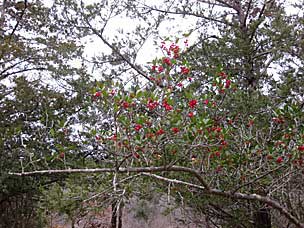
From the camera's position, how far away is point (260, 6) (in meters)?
5.86

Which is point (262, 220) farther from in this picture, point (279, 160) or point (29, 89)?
point (29, 89)

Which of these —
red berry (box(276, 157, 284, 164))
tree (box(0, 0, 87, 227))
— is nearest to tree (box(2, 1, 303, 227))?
red berry (box(276, 157, 284, 164))

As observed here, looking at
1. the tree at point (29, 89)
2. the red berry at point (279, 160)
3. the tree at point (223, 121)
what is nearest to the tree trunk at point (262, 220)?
the tree at point (223, 121)

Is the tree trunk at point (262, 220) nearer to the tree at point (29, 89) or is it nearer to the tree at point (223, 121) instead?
the tree at point (223, 121)

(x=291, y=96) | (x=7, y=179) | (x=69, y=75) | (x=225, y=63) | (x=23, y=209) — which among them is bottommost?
(x=23, y=209)

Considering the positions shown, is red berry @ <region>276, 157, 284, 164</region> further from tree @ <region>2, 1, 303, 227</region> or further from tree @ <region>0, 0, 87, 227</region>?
tree @ <region>0, 0, 87, 227</region>

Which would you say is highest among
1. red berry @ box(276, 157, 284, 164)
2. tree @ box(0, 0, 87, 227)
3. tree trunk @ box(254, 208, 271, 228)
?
tree @ box(0, 0, 87, 227)

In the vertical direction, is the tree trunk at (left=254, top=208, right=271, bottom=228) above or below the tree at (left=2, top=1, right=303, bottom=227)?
below

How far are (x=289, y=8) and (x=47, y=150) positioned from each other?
4058 millimetres

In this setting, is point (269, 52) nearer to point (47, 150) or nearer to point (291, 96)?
point (291, 96)

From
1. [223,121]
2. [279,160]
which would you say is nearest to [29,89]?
[223,121]

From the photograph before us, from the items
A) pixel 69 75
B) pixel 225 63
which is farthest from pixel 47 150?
pixel 225 63

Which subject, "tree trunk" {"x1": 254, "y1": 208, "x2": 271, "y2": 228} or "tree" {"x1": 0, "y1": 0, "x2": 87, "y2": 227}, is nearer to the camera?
"tree trunk" {"x1": 254, "y1": 208, "x2": 271, "y2": 228}

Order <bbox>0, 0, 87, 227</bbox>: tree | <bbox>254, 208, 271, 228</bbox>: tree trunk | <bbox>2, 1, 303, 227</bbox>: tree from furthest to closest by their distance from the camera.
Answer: <bbox>0, 0, 87, 227</bbox>: tree
<bbox>254, 208, 271, 228</bbox>: tree trunk
<bbox>2, 1, 303, 227</bbox>: tree
